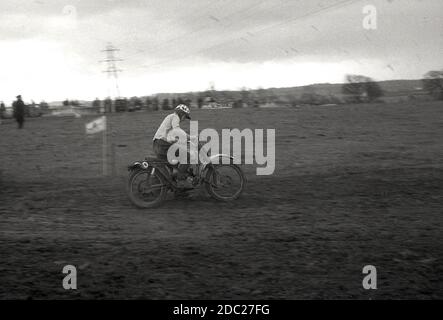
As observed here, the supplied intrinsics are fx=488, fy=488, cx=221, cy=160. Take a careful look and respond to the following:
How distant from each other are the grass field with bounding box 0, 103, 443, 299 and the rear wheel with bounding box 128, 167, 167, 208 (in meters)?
0.30

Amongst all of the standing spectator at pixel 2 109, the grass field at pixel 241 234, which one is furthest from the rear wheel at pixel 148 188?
the standing spectator at pixel 2 109

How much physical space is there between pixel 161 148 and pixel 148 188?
821mm

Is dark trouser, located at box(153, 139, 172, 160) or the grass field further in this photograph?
dark trouser, located at box(153, 139, 172, 160)

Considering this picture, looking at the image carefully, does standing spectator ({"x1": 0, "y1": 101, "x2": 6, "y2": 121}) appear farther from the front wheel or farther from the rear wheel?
the front wheel

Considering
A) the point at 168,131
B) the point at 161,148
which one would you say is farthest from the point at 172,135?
the point at 161,148

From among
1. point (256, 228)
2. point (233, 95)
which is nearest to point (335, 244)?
point (256, 228)

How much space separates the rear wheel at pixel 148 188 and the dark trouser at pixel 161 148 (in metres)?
0.31

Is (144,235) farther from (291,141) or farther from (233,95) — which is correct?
(233,95)

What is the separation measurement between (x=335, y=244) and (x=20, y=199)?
6.84 m

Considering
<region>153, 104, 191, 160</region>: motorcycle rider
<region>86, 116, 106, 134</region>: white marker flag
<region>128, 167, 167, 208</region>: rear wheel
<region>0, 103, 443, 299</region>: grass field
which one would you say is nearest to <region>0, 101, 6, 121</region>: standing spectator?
<region>0, 103, 443, 299</region>: grass field

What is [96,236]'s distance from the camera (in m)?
7.33

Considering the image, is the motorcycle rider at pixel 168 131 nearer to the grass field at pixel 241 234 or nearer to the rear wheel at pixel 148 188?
the rear wheel at pixel 148 188

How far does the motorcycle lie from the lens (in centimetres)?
951

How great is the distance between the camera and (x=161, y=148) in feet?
31.4
